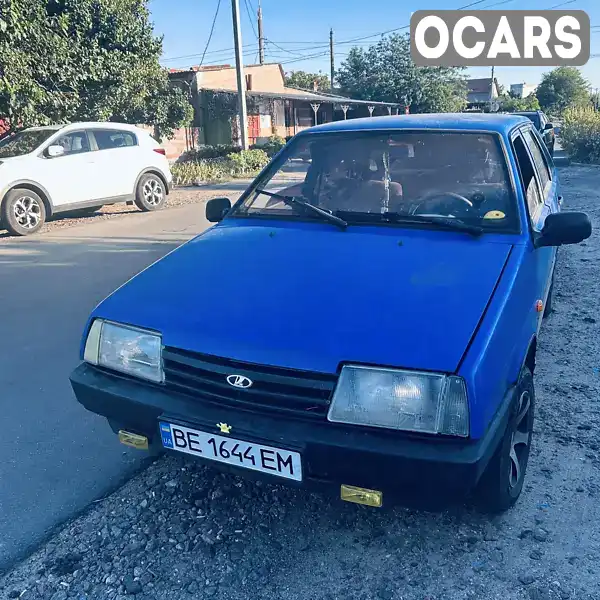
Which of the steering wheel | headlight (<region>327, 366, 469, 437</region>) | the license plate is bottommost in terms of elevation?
the license plate

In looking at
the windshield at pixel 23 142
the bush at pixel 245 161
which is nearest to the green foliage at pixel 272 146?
the bush at pixel 245 161

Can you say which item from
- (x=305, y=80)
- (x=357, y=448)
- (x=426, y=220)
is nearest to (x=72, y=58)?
(x=426, y=220)

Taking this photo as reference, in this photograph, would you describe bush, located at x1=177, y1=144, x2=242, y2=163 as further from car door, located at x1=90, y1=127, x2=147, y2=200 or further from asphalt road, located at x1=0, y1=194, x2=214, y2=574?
asphalt road, located at x1=0, y1=194, x2=214, y2=574

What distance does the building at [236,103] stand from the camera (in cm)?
2852

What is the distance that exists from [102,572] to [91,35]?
1276 cm

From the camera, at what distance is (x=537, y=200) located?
3.50 m

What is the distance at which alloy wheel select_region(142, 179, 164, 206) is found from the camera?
11.2 m

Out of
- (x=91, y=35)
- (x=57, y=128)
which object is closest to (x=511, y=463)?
(x=57, y=128)

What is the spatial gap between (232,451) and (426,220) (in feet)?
5.07

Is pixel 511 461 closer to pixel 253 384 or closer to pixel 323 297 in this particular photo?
pixel 323 297

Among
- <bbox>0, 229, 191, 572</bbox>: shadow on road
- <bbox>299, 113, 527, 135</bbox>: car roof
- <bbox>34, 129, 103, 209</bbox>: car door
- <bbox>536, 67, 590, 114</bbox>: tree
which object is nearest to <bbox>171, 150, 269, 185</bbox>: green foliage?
<bbox>34, 129, 103, 209</bbox>: car door

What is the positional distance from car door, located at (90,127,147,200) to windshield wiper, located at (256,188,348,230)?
767 centimetres

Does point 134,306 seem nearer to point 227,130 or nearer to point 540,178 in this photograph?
point 540,178

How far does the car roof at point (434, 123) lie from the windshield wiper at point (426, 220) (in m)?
0.68
